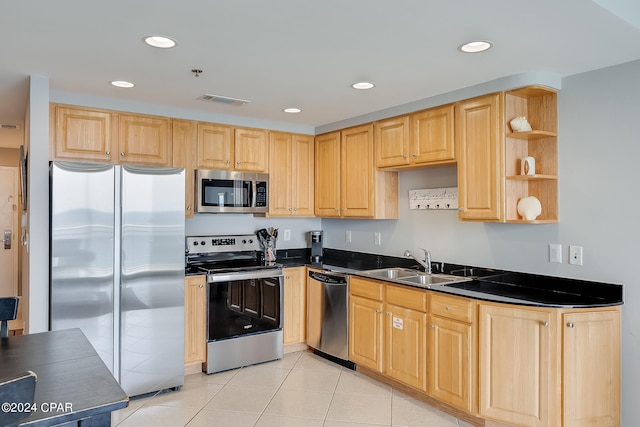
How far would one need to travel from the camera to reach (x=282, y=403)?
10.6ft

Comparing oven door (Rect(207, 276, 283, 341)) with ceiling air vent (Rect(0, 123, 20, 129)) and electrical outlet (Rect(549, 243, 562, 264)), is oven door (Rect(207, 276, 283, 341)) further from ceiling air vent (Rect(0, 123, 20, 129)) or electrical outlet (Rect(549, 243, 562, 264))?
ceiling air vent (Rect(0, 123, 20, 129))

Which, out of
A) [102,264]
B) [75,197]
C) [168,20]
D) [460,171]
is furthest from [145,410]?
[460,171]

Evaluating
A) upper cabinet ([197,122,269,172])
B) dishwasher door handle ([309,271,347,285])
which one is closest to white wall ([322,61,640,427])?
dishwasher door handle ([309,271,347,285])

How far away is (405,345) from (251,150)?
234 centimetres

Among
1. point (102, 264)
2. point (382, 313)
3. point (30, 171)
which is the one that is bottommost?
point (382, 313)

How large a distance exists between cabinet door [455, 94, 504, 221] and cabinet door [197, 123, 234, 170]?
2.12 metres

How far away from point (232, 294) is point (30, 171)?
1.80 metres

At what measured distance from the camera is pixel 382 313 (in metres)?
3.56

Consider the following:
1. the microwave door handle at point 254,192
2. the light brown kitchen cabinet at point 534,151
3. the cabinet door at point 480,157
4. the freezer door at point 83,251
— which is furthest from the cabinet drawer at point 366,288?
the freezer door at point 83,251

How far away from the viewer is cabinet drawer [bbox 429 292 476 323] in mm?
2875

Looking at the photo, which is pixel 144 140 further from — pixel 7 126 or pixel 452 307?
pixel 452 307

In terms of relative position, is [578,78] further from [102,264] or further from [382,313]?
[102,264]

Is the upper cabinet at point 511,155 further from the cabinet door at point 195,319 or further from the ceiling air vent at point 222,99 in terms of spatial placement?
the cabinet door at point 195,319

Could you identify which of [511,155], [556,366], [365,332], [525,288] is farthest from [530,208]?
[365,332]
